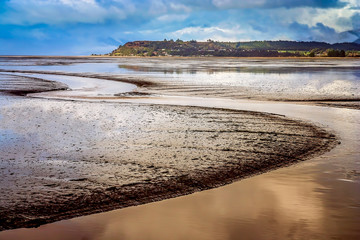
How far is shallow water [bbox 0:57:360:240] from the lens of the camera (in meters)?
6.10

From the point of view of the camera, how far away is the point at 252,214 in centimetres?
679

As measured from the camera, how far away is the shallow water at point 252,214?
6.10 meters

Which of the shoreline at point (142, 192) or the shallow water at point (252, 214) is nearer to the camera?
the shallow water at point (252, 214)

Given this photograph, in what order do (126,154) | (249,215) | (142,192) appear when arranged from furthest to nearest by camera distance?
(126,154)
(142,192)
(249,215)

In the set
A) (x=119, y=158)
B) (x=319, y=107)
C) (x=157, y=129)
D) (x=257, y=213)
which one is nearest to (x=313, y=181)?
(x=257, y=213)

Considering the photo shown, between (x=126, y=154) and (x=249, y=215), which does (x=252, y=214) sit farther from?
(x=126, y=154)

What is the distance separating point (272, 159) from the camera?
10.3 meters

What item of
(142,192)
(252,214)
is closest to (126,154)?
(142,192)

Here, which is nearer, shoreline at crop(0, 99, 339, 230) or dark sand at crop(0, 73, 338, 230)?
shoreline at crop(0, 99, 339, 230)

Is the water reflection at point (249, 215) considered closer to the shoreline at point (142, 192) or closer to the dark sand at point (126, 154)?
the shoreline at point (142, 192)

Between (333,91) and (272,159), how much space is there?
18279mm

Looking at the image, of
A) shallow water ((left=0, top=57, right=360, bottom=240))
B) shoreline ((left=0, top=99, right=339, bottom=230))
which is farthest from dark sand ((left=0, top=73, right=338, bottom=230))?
shallow water ((left=0, top=57, right=360, bottom=240))

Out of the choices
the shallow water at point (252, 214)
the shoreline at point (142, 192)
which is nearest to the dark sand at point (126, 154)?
the shoreline at point (142, 192)

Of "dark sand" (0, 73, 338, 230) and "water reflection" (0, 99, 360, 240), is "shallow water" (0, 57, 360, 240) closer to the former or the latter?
"water reflection" (0, 99, 360, 240)
